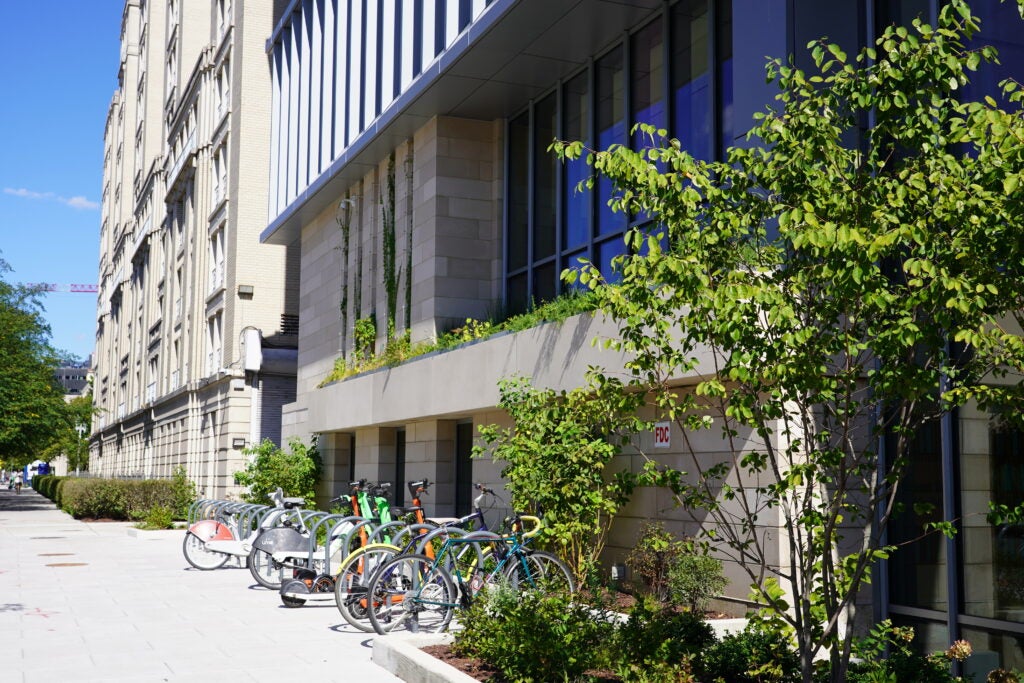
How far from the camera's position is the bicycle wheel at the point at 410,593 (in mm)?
10703

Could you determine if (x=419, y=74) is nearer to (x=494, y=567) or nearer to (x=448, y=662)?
(x=494, y=567)

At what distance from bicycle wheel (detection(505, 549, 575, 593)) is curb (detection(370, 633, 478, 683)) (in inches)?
47.4

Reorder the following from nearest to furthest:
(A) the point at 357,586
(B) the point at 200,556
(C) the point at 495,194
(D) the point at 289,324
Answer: (A) the point at 357,586 → (B) the point at 200,556 → (C) the point at 495,194 → (D) the point at 289,324

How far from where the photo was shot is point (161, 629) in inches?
463

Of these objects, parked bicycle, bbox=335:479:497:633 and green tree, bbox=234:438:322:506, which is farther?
green tree, bbox=234:438:322:506

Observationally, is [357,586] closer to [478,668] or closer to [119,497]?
[478,668]

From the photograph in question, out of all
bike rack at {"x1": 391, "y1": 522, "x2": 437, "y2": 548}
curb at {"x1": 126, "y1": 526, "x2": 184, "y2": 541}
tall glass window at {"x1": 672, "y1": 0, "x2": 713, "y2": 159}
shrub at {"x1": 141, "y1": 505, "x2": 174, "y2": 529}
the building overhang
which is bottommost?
→ curb at {"x1": 126, "y1": 526, "x2": 184, "y2": 541}

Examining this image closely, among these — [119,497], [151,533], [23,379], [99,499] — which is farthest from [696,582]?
[23,379]

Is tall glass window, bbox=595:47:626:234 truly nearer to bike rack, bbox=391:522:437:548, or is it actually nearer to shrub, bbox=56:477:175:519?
bike rack, bbox=391:522:437:548

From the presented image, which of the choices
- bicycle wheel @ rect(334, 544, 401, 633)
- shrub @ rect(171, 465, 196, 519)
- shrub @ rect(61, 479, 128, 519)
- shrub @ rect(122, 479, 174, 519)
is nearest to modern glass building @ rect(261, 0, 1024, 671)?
bicycle wheel @ rect(334, 544, 401, 633)

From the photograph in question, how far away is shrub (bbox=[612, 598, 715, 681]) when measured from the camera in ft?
23.8

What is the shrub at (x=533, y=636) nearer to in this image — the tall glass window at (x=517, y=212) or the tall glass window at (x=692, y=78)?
the tall glass window at (x=692, y=78)

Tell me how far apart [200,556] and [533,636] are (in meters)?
13.5

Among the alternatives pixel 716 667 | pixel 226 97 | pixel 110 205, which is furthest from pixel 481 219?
pixel 110 205
